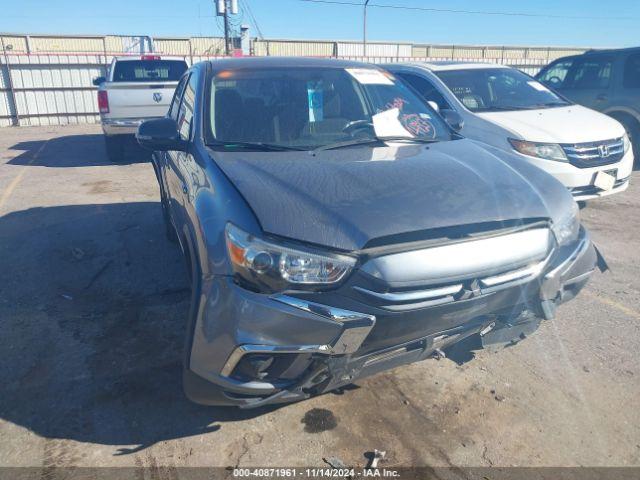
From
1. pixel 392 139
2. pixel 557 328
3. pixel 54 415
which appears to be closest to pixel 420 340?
pixel 392 139

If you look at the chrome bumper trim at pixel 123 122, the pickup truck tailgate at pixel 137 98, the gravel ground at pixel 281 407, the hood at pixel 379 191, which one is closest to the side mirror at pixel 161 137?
the hood at pixel 379 191

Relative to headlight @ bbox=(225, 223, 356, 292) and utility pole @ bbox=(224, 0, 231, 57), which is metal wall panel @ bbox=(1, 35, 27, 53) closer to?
utility pole @ bbox=(224, 0, 231, 57)

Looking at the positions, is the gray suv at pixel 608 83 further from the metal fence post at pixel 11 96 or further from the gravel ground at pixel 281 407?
the metal fence post at pixel 11 96

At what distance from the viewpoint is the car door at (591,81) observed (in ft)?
27.9

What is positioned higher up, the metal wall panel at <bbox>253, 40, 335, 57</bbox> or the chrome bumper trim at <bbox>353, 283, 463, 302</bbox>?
the chrome bumper trim at <bbox>353, 283, 463, 302</bbox>

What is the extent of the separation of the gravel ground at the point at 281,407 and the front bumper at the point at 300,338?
446 mm

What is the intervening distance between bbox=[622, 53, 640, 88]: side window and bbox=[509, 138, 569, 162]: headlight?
13.5ft

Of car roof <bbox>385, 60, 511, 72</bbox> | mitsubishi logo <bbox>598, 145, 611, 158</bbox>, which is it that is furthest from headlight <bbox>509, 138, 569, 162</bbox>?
car roof <bbox>385, 60, 511, 72</bbox>

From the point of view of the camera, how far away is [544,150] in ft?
17.7

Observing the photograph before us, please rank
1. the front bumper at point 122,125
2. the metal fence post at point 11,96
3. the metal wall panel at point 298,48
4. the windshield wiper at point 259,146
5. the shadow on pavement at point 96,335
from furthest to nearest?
the metal wall panel at point 298,48, the metal fence post at point 11,96, the front bumper at point 122,125, the windshield wiper at point 259,146, the shadow on pavement at point 96,335

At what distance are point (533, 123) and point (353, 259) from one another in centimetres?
460

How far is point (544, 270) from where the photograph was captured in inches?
91.4

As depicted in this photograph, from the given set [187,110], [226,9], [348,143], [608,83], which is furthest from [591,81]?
[226,9]

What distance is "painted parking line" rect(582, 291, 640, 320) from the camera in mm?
3564
